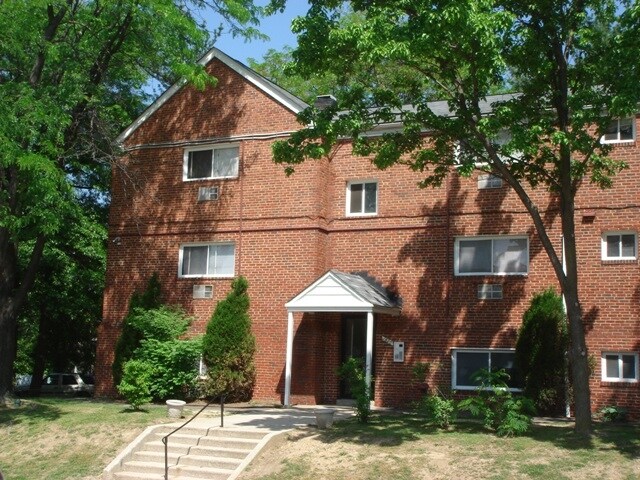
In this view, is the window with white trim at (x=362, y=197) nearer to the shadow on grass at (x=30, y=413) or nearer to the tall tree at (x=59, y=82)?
the tall tree at (x=59, y=82)

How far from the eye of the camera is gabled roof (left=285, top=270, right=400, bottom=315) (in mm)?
19922

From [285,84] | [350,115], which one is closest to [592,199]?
[350,115]

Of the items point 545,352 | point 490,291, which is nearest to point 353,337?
point 490,291

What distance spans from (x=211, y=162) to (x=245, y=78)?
8.10ft

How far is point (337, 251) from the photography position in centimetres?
2228

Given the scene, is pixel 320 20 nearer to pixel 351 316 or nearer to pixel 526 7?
pixel 526 7

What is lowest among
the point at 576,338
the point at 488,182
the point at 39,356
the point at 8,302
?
the point at 39,356

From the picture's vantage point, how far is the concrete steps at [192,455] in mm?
15047

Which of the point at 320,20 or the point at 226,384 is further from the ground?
the point at 320,20

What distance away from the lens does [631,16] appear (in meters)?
14.1

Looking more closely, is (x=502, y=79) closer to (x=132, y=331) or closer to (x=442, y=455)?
(x=442, y=455)

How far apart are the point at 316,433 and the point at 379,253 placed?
6980 millimetres

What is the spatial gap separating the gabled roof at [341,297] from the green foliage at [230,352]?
1.68m

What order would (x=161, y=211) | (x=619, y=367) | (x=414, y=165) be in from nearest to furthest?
(x=414, y=165), (x=619, y=367), (x=161, y=211)
